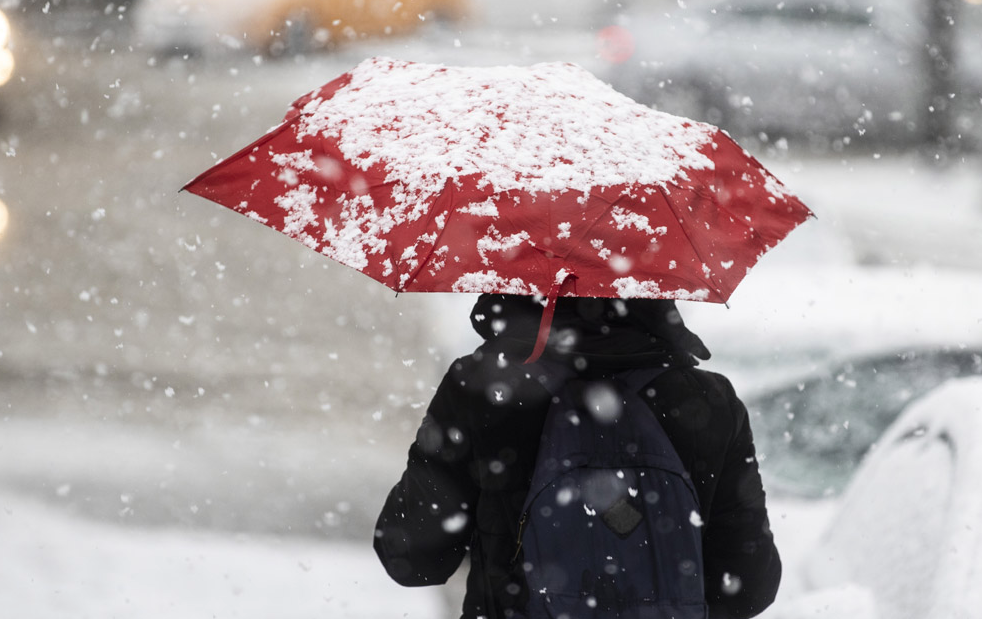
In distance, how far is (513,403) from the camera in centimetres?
162

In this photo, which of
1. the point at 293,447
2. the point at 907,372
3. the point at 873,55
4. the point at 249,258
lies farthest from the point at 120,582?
the point at 873,55

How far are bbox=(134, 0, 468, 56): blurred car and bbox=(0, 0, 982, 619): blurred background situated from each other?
6 cm

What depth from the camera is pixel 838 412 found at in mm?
3605

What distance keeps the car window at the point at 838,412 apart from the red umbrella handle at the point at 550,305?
2207mm

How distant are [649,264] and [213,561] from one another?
2.83 metres

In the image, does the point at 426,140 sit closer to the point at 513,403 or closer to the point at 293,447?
the point at 513,403

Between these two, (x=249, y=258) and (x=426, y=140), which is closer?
(x=426, y=140)

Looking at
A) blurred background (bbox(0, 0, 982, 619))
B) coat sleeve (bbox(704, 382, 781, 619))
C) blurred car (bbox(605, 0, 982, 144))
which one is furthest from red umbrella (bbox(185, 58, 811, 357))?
blurred car (bbox(605, 0, 982, 144))

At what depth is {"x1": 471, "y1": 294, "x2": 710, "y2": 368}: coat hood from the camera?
1644 millimetres

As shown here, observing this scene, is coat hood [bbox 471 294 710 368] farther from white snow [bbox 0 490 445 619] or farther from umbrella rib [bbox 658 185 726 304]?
white snow [bbox 0 490 445 619]

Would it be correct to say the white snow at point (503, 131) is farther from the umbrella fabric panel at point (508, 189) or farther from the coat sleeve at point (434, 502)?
the coat sleeve at point (434, 502)

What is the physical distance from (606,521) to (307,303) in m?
5.63

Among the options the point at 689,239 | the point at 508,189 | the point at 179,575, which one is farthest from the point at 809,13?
the point at 508,189

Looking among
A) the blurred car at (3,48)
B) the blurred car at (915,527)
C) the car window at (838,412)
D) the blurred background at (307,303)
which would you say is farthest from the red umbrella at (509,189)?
the blurred car at (3,48)
